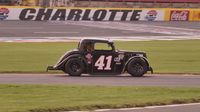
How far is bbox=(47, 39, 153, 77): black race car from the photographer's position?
2183cm

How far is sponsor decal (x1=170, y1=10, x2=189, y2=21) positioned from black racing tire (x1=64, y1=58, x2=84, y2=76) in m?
47.5

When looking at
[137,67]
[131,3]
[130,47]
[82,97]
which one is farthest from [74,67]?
[131,3]

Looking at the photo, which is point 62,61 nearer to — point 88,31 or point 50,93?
point 50,93

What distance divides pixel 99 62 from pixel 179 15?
158ft

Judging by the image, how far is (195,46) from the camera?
121ft

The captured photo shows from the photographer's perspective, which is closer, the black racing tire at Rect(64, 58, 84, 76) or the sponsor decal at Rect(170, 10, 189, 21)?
the black racing tire at Rect(64, 58, 84, 76)

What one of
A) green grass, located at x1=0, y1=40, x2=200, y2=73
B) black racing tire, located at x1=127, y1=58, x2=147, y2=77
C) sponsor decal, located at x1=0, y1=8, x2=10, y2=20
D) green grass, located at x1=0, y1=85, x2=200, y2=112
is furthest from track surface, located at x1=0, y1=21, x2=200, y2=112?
sponsor decal, located at x1=0, y1=8, x2=10, y2=20

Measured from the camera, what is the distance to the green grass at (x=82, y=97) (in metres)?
12.6

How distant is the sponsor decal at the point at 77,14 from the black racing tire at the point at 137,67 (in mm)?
38843

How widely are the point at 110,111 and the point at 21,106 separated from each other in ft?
6.34

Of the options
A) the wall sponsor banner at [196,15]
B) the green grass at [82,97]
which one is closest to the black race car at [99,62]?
the green grass at [82,97]

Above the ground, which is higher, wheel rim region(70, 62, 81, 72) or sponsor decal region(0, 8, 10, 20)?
wheel rim region(70, 62, 81, 72)

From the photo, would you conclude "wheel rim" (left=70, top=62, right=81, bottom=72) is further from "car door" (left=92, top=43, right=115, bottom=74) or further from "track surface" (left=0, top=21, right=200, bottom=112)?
"car door" (left=92, top=43, right=115, bottom=74)

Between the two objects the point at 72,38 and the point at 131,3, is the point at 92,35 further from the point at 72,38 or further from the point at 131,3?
the point at 131,3
